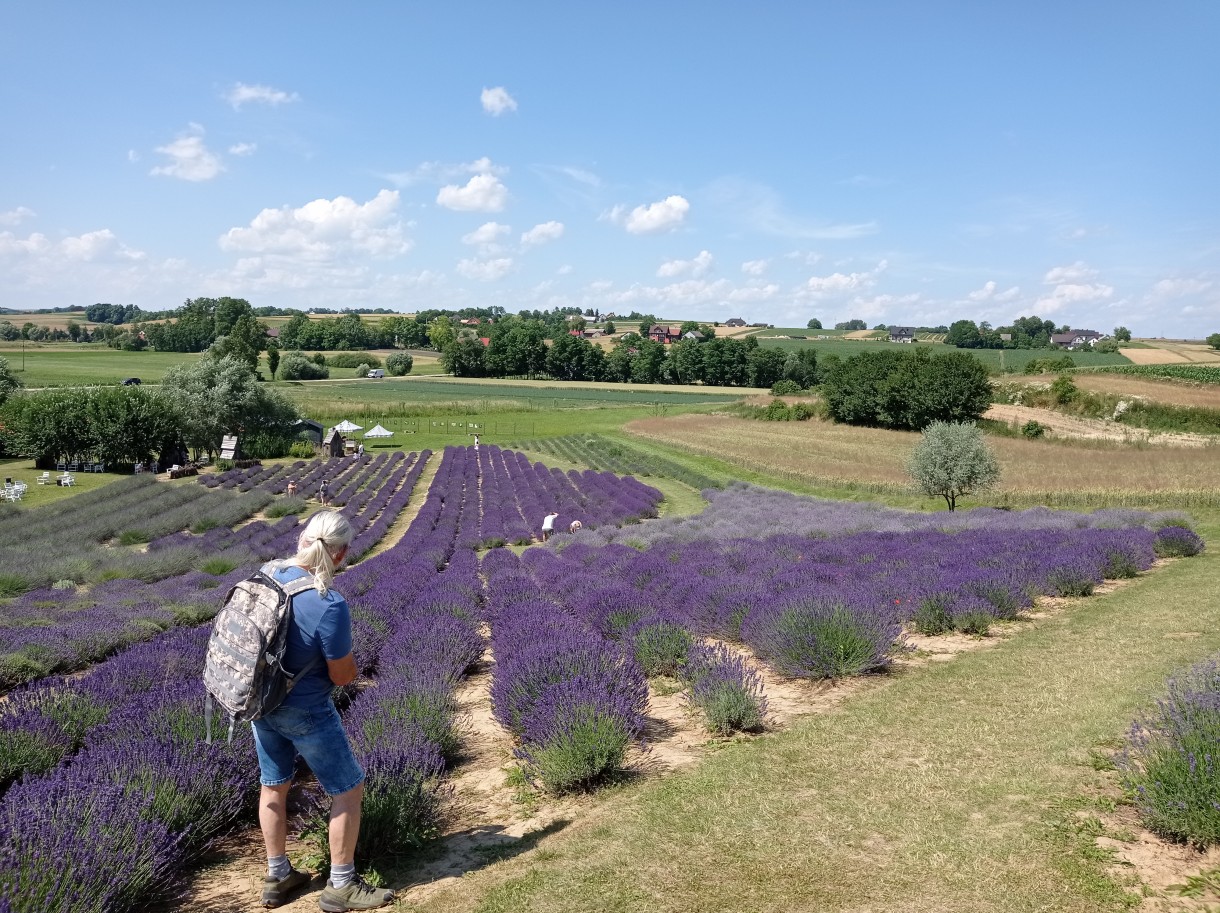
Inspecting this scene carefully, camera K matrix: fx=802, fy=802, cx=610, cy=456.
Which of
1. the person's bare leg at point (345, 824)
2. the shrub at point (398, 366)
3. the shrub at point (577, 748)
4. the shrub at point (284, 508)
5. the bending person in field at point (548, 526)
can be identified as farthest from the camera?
the shrub at point (398, 366)

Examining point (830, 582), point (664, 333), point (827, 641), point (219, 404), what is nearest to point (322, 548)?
point (827, 641)

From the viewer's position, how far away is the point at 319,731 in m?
3.92

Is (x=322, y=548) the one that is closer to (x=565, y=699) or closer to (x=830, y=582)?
(x=565, y=699)

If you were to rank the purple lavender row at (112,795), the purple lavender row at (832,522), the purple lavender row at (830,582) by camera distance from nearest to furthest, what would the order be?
1. the purple lavender row at (112,795)
2. the purple lavender row at (830,582)
3. the purple lavender row at (832,522)

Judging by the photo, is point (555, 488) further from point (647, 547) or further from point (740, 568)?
point (740, 568)

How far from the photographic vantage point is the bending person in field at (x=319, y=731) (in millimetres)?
3811

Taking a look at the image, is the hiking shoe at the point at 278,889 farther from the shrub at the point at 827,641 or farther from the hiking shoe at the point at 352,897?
the shrub at the point at 827,641

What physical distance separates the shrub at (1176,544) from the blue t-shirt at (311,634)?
579 inches

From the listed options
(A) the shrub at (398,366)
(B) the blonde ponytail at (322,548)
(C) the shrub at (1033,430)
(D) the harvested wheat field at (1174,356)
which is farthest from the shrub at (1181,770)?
(A) the shrub at (398,366)

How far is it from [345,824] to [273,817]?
378 millimetres

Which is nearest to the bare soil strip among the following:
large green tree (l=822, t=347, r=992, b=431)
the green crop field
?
large green tree (l=822, t=347, r=992, b=431)

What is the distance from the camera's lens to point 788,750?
5.67m

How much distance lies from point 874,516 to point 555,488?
16081 mm

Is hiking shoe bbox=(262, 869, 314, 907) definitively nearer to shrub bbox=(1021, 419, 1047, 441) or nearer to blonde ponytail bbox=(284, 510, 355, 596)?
blonde ponytail bbox=(284, 510, 355, 596)
